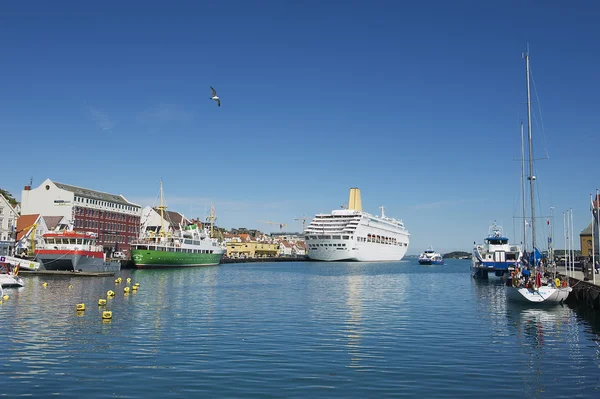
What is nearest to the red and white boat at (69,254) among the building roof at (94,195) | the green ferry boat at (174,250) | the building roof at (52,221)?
the green ferry boat at (174,250)

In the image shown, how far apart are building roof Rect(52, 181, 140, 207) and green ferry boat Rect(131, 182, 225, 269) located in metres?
18.4

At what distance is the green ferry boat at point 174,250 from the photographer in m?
103

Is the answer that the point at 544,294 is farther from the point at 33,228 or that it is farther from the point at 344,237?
the point at 344,237

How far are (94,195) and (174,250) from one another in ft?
104

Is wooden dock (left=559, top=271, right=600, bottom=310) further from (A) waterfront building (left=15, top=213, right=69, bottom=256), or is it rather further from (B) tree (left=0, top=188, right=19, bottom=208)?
(B) tree (left=0, top=188, right=19, bottom=208)

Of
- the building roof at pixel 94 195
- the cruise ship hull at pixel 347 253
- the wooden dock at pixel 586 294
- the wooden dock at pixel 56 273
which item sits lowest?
the wooden dock at pixel 56 273

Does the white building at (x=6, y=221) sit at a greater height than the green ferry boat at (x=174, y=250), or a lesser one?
greater

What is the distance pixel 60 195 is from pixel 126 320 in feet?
325

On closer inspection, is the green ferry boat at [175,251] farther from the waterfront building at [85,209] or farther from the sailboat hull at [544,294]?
the sailboat hull at [544,294]

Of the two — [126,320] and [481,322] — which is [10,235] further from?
[481,322]

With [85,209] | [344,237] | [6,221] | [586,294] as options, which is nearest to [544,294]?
[586,294]

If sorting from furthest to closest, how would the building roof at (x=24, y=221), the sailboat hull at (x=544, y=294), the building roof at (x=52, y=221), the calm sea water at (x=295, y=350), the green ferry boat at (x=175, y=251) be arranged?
the building roof at (x=52, y=221) → the building roof at (x=24, y=221) → the green ferry boat at (x=175, y=251) → the sailboat hull at (x=544, y=294) → the calm sea water at (x=295, y=350)

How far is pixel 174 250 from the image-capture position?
362 feet

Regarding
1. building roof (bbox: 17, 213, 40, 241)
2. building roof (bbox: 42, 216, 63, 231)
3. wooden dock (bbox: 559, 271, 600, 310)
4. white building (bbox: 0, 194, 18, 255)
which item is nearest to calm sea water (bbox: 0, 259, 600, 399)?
wooden dock (bbox: 559, 271, 600, 310)
